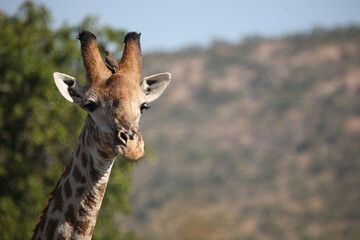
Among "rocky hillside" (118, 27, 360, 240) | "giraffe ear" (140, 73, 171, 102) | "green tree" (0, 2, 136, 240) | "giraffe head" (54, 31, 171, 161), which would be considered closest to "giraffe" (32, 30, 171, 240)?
"giraffe head" (54, 31, 171, 161)

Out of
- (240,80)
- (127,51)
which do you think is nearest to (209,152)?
(240,80)

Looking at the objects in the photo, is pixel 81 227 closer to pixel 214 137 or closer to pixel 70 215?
pixel 70 215

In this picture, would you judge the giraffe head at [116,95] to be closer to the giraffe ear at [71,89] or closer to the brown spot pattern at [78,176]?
the giraffe ear at [71,89]

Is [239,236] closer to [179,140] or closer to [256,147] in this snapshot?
[256,147]

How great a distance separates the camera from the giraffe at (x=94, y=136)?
549cm

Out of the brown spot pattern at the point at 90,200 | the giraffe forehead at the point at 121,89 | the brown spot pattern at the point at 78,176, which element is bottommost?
the brown spot pattern at the point at 90,200

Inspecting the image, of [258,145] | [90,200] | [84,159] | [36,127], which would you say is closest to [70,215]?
[90,200]

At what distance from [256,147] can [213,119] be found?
414 inches

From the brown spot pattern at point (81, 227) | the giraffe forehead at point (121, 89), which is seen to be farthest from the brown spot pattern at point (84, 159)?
the giraffe forehead at point (121, 89)

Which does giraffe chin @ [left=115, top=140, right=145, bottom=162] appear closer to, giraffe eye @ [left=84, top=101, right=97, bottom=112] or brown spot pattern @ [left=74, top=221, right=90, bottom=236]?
giraffe eye @ [left=84, top=101, right=97, bottom=112]

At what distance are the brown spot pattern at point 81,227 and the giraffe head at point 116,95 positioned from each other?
0.80 metres

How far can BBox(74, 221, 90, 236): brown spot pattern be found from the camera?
5609mm

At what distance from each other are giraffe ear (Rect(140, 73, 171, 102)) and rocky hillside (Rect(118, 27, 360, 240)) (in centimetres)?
3736

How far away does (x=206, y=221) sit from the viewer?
157ft
